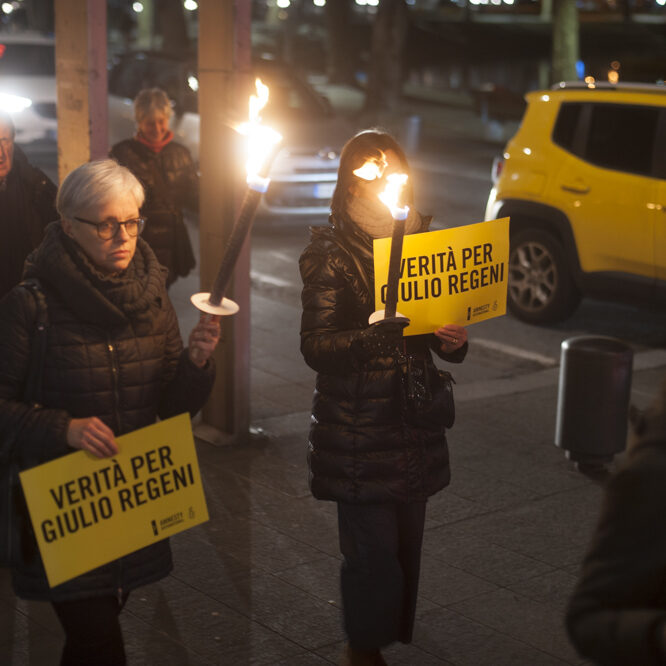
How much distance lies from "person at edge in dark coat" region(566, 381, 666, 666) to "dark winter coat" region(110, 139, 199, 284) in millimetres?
5791

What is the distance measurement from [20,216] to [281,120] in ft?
34.5

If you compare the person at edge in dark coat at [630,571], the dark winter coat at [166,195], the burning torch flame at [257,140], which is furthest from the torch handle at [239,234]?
the dark winter coat at [166,195]

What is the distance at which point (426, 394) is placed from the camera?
3.93 metres

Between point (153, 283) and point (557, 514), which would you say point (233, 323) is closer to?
point (557, 514)

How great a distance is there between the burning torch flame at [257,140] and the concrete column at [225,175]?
129 inches

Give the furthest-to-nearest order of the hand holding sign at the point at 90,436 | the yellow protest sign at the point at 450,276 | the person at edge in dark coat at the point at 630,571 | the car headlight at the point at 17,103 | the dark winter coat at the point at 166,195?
the car headlight at the point at 17,103 < the dark winter coat at the point at 166,195 < the yellow protest sign at the point at 450,276 < the hand holding sign at the point at 90,436 < the person at edge in dark coat at the point at 630,571

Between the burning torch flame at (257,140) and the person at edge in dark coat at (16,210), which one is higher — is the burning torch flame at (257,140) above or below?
above

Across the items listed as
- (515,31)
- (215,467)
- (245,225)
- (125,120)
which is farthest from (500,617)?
(515,31)

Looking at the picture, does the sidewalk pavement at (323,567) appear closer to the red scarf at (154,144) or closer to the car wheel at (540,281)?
the red scarf at (154,144)

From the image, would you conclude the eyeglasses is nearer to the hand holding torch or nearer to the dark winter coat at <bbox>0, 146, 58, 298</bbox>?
the hand holding torch

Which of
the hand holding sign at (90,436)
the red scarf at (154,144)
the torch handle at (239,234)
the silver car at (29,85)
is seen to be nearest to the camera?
the torch handle at (239,234)

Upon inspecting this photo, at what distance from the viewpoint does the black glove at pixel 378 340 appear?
11.7 ft

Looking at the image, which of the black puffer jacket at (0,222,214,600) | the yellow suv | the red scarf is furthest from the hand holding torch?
the yellow suv

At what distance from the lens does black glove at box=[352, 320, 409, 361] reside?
357 centimetres
